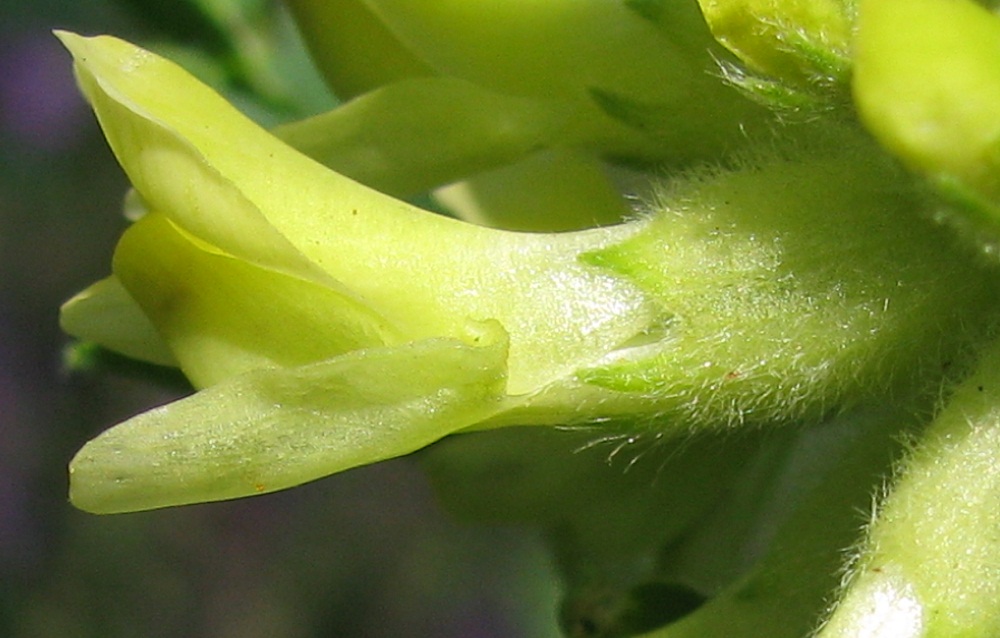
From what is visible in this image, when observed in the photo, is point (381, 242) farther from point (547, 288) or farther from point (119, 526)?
point (119, 526)

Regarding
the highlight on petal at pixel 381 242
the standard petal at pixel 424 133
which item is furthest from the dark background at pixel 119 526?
the highlight on petal at pixel 381 242

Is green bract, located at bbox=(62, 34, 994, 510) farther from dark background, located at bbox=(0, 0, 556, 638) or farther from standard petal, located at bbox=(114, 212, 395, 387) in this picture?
dark background, located at bbox=(0, 0, 556, 638)

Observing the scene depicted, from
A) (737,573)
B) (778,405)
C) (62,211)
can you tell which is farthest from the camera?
(62,211)

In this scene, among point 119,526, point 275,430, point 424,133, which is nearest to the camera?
point 275,430

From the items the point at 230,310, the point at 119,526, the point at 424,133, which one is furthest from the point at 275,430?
the point at 119,526

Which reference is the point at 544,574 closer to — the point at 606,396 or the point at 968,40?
the point at 606,396

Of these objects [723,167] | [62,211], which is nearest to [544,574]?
[723,167]

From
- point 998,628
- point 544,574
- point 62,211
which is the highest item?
point 998,628
